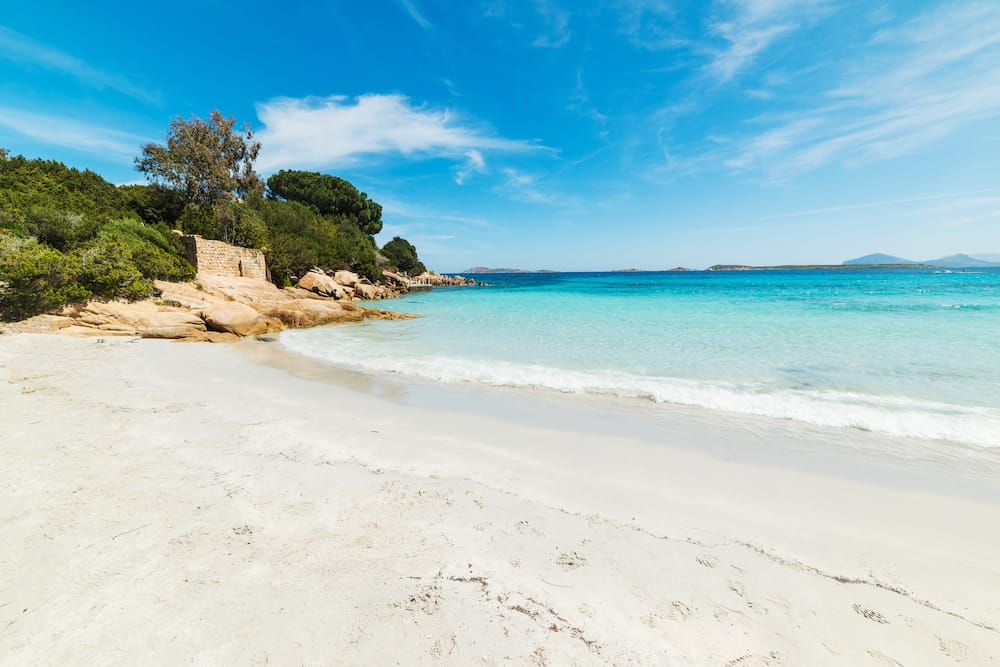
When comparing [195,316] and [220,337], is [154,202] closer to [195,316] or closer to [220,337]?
[195,316]

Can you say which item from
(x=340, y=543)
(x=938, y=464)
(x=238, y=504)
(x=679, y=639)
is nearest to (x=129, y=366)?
(x=238, y=504)

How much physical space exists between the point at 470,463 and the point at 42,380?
7.65 m

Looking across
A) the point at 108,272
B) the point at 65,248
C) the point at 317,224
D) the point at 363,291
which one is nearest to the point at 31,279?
the point at 108,272

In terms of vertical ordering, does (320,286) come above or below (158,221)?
below

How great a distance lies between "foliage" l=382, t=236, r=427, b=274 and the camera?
58841 mm

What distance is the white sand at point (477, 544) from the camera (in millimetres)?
2133

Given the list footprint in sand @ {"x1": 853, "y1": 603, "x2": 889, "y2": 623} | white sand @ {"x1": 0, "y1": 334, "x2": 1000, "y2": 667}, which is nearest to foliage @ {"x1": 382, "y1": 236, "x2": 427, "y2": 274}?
white sand @ {"x1": 0, "y1": 334, "x2": 1000, "y2": 667}

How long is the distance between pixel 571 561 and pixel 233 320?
14.9 meters

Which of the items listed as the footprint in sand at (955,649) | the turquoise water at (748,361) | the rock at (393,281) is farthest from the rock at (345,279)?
the footprint in sand at (955,649)

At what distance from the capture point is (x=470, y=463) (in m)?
4.43

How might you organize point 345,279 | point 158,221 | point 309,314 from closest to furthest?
point 309,314, point 158,221, point 345,279

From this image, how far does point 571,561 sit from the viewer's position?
2811 millimetres

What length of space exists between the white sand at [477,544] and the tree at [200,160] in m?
27.6

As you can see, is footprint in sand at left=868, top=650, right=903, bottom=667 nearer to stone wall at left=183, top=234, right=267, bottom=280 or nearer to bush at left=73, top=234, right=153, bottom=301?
bush at left=73, top=234, right=153, bottom=301
